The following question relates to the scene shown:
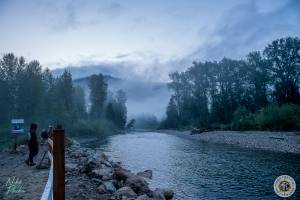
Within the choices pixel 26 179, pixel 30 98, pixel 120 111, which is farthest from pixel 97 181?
pixel 120 111

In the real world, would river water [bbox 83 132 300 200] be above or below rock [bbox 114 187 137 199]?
below

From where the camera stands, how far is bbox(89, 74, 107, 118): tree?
9638 centimetres

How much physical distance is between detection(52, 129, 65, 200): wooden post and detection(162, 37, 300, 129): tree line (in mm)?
48329

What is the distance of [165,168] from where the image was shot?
74.7 ft

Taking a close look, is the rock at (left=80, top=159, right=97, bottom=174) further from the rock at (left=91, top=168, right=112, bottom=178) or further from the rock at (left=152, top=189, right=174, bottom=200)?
the rock at (left=152, top=189, right=174, bottom=200)

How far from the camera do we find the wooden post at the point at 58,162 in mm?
5809

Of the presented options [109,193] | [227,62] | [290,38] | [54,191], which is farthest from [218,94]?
[54,191]

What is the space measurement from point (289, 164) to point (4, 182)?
58.1 ft

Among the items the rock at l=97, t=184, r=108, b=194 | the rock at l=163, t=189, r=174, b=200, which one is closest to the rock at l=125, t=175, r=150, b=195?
the rock at l=163, t=189, r=174, b=200

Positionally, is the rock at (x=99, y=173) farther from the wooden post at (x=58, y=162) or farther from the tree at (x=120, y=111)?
the tree at (x=120, y=111)

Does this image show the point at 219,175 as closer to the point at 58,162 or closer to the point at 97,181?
the point at 97,181

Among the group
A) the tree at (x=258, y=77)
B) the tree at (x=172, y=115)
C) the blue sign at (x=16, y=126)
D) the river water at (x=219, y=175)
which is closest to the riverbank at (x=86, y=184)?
the river water at (x=219, y=175)

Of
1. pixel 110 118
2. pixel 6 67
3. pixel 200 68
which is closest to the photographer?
pixel 6 67

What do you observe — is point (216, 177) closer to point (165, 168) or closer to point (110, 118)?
point (165, 168)
